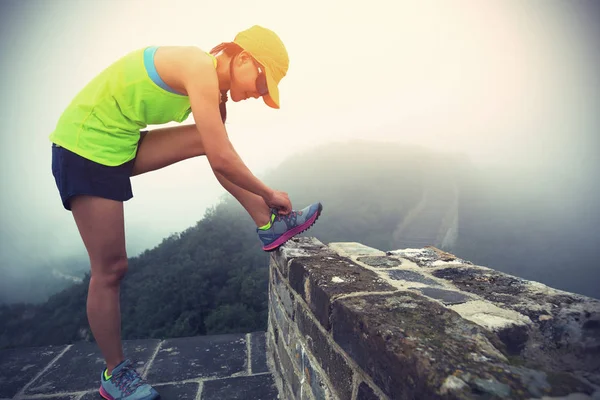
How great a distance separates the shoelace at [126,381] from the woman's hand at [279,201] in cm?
109

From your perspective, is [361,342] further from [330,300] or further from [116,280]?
[116,280]

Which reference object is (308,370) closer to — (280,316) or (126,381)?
(280,316)

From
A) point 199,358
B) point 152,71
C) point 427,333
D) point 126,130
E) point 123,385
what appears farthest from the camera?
point 199,358

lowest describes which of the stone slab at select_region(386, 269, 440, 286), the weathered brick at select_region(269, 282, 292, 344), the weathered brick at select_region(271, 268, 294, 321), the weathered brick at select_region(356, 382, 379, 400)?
the weathered brick at select_region(269, 282, 292, 344)

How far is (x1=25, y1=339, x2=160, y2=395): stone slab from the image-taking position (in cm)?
202

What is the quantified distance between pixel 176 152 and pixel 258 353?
1.55 m

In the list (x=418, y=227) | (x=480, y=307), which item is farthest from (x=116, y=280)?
(x=418, y=227)

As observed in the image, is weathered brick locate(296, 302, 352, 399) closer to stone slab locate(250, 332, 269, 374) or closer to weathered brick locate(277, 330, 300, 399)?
weathered brick locate(277, 330, 300, 399)

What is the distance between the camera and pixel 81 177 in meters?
1.39

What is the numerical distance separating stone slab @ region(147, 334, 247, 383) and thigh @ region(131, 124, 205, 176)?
1323 millimetres

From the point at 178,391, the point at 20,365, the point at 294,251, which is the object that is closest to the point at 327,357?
the point at 294,251

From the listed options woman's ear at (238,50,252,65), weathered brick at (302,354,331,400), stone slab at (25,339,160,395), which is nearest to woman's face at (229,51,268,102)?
woman's ear at (238,50,252,65)

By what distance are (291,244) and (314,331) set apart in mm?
745

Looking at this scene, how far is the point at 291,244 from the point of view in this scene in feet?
6.43
